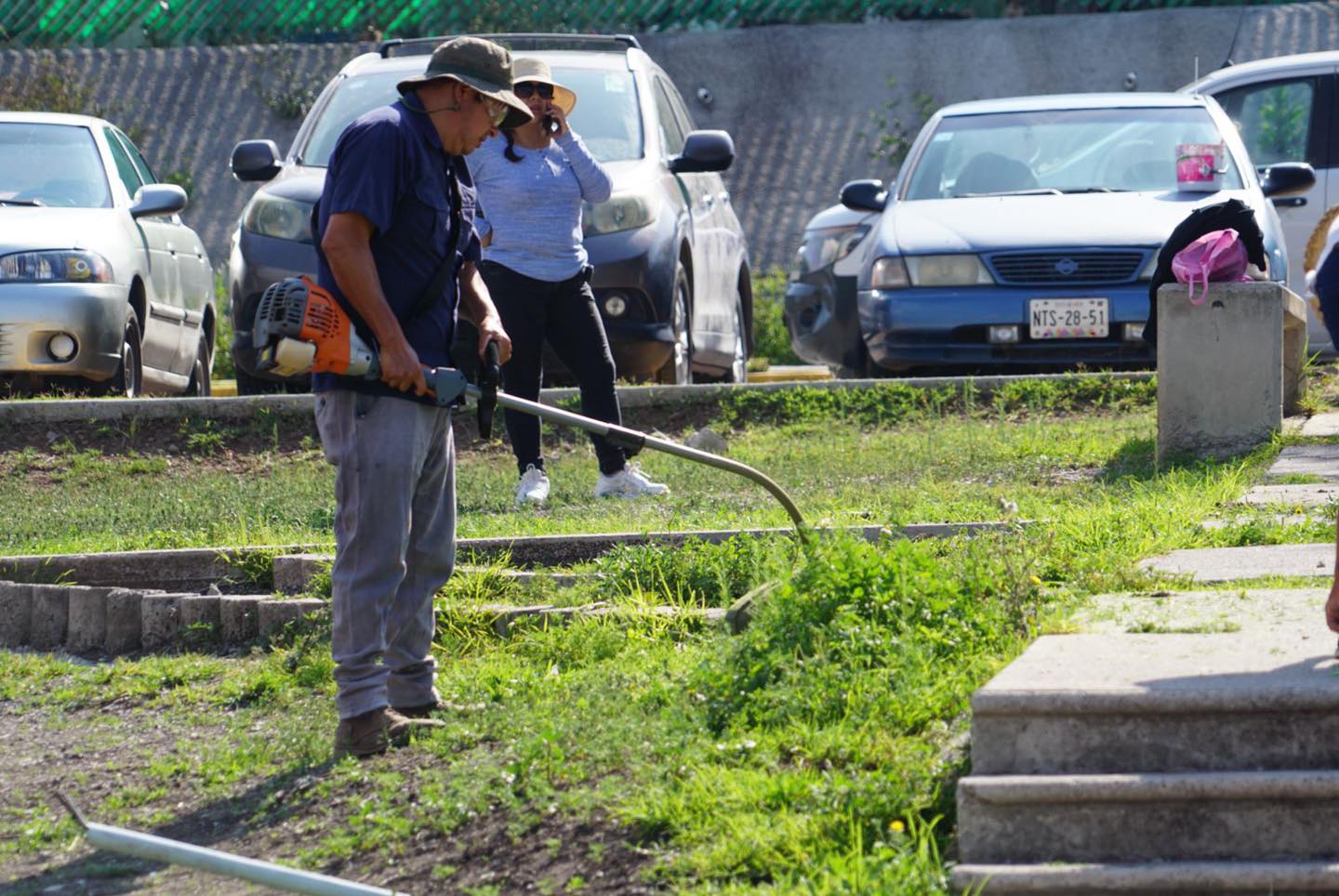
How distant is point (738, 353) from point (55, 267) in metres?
4.13

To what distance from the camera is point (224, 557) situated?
6.98m

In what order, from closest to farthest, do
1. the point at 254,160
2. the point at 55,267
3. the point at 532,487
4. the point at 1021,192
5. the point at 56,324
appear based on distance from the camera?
the point at 532,487 → the point at 254,160 → the point at 56,324 → the point at 55,267 → the point at 1021,192

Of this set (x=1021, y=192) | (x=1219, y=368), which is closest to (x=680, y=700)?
(x=1219, y=368)

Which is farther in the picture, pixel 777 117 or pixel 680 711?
pixel 777 117

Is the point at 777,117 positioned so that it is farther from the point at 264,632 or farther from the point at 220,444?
the point at 264,632

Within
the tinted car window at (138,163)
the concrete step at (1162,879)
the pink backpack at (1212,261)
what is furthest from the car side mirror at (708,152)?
the concrete step at (1162,879)

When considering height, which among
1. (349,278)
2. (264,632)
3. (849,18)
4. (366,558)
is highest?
(849,18)

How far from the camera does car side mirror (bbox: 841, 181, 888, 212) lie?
10922mm

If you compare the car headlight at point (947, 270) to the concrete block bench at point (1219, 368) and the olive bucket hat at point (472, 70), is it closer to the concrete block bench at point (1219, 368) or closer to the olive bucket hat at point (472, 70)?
the concrete block bench at point (1219, 368)

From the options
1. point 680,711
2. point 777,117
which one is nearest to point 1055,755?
point 680,711

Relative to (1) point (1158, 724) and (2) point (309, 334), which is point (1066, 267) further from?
(1) point (1158, 724)

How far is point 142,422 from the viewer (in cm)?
991

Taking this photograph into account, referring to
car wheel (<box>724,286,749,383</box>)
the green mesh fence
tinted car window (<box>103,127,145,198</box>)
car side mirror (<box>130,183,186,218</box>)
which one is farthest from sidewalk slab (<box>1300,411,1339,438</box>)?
the green mesh fence

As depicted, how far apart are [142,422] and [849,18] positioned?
11.2m
